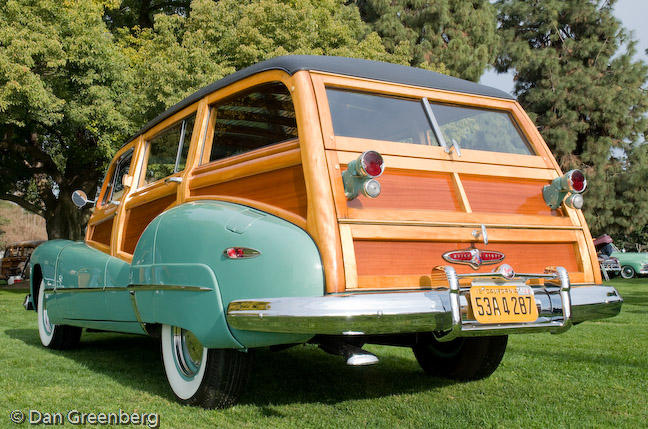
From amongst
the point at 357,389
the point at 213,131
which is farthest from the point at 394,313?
the point at 213,131

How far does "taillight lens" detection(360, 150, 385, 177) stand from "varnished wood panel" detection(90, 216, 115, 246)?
8.99ft

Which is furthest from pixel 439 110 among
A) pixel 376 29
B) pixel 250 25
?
pixel 376 29

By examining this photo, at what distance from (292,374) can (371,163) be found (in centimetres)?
218

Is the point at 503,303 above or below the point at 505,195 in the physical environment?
below

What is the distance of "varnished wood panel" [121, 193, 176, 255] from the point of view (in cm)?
413

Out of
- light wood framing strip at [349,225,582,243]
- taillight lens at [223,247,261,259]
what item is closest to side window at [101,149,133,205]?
taillight lens at [223,247,261,259]

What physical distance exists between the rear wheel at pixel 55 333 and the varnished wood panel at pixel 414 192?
12.3 feet

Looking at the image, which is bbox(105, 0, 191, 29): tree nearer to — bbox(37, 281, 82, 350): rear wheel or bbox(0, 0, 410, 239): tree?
bbox(0, 0, 410, 239): tree

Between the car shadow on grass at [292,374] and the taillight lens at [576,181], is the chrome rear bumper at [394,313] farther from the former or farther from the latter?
the car shadow on grass at [292,374]

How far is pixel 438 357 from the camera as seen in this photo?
4.41 m

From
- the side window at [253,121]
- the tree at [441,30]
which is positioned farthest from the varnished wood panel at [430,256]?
the tree at [441,30]

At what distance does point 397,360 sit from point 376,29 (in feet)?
72.6

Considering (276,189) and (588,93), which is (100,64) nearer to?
(276,189)

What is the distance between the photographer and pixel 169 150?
175 inches
